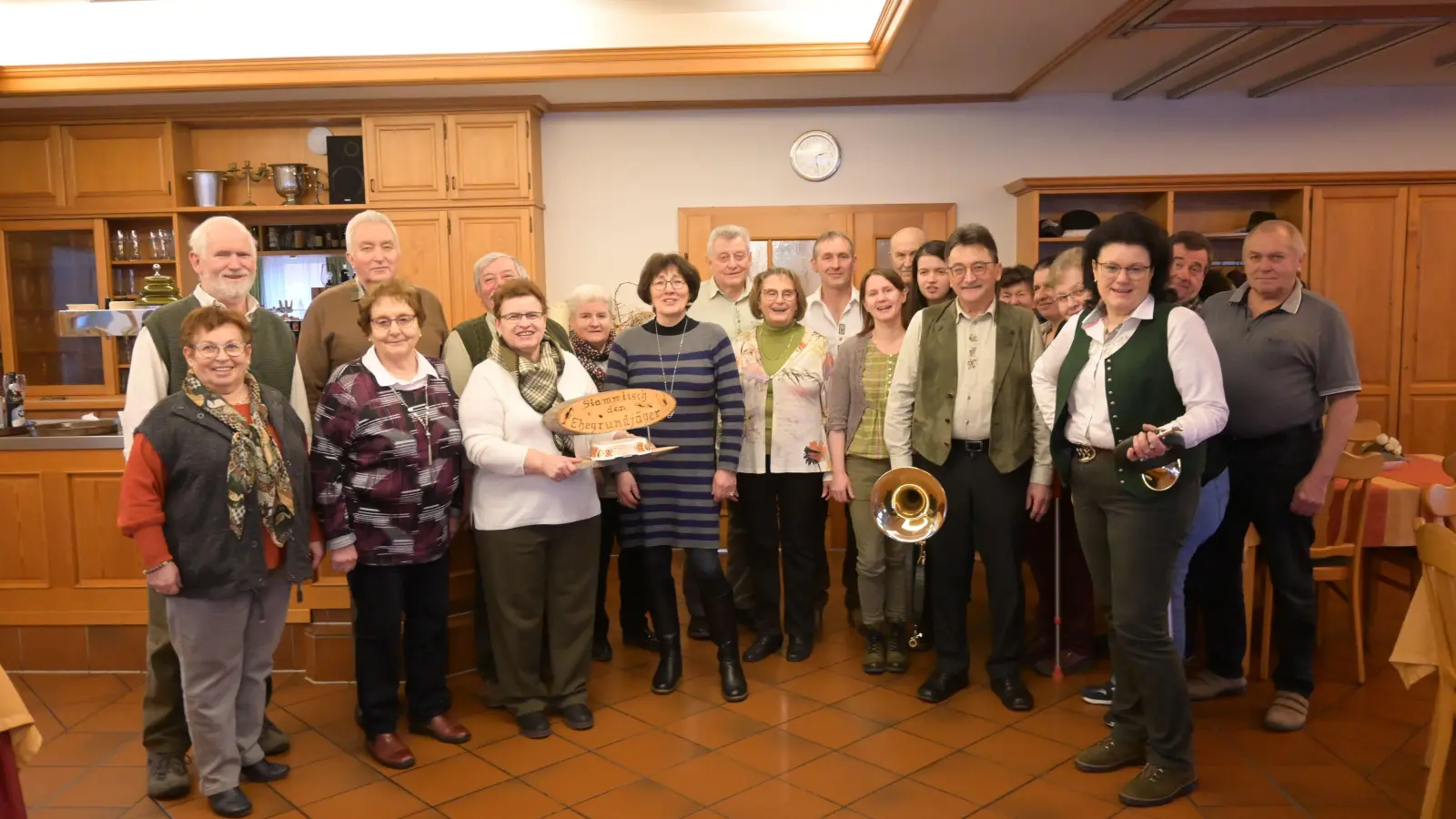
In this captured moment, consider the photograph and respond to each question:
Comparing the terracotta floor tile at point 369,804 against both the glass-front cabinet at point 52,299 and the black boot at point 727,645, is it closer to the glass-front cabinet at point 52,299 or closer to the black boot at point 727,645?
the black boot at point 727,645

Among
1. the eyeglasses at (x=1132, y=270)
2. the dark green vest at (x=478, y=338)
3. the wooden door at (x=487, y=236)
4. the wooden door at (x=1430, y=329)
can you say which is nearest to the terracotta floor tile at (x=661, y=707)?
the dark green vest at (x=478, y=338)

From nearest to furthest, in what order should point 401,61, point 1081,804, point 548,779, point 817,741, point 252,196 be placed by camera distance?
point 1081,804, point 548,779, point 817,741, point 401,61, point 252,196

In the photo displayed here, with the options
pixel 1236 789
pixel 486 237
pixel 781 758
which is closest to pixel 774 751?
pixel 781 758

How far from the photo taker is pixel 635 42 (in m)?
5.68

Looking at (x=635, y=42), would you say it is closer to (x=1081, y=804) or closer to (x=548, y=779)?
(x=548, y=779)

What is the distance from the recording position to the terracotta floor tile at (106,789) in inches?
111

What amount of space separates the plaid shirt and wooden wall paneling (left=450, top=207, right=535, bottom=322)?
3.24 meters

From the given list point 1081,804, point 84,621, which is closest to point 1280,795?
point 1081,804

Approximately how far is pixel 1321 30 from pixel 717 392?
145 inches

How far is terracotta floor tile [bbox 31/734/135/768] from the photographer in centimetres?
308

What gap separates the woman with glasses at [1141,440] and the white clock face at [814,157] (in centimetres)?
382

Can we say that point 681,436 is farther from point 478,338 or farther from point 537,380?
point 478,338

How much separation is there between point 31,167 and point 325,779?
17.1ft

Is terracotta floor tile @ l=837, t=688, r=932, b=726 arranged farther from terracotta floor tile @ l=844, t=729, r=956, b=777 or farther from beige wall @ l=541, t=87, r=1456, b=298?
beige wall @ l=541, t=87, r=1456, b=298
